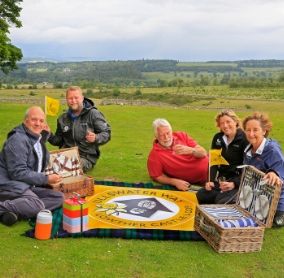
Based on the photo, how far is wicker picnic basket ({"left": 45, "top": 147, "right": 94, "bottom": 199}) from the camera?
286 inches

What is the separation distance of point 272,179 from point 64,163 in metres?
3.78

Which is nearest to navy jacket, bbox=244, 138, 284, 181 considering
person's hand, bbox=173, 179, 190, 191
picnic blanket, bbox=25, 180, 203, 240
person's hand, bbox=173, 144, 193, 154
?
picnic blanket, bbox=25, 180, 203, 240

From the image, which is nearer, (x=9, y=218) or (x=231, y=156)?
(x=9, y=218)

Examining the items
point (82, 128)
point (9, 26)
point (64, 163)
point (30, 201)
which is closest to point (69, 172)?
point (64, 163)

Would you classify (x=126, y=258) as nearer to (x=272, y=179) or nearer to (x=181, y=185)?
(x=272, y=179)

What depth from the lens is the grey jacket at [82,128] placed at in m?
9.06

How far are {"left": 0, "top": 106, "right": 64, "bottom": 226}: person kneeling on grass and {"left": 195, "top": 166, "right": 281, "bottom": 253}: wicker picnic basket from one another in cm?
231

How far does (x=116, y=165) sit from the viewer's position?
10492 mm

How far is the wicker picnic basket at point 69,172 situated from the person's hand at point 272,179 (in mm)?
2985

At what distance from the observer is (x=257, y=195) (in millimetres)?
6168

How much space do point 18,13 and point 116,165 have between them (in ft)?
73.0

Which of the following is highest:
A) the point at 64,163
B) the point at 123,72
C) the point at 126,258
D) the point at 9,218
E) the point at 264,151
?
the point at 264,151

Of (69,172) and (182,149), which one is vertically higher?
(182,149)

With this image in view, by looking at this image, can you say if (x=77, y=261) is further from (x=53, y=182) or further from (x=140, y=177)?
(x=140, y=177)
